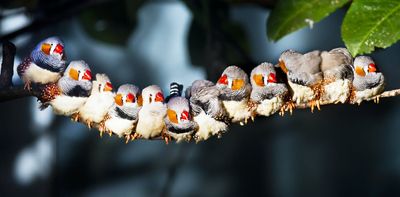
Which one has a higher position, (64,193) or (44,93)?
(44,93)

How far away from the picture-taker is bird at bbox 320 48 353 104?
1.41 feet

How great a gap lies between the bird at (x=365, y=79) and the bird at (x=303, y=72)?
1.3 inches

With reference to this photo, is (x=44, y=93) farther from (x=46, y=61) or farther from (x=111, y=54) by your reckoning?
(x=111, y=54)

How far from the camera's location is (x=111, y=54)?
3.71 feet

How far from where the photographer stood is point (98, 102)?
1.37ft

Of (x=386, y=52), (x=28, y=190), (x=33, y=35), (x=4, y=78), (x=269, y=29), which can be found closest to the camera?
(x=4, y=78)

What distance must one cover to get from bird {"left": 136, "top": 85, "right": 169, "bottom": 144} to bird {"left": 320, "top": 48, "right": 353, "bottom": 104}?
129 mm

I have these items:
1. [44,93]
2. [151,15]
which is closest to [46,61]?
[44,93]

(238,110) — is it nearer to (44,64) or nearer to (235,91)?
(235,91)

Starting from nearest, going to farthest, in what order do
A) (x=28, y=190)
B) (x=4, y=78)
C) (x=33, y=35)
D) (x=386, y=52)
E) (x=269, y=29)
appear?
(x=4, y=78), (x=269, y=29), (x=33, y=35), (x=28, y=190), (x=386, y=52)

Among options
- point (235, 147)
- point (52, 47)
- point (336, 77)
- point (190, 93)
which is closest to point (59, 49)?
point (52, 47)

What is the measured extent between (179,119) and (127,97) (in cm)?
4

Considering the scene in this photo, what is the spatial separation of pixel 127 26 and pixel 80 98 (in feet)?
Result: 1.91

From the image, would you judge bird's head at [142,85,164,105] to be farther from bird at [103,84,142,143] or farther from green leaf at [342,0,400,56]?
green leaf at [342,0,400,56]
